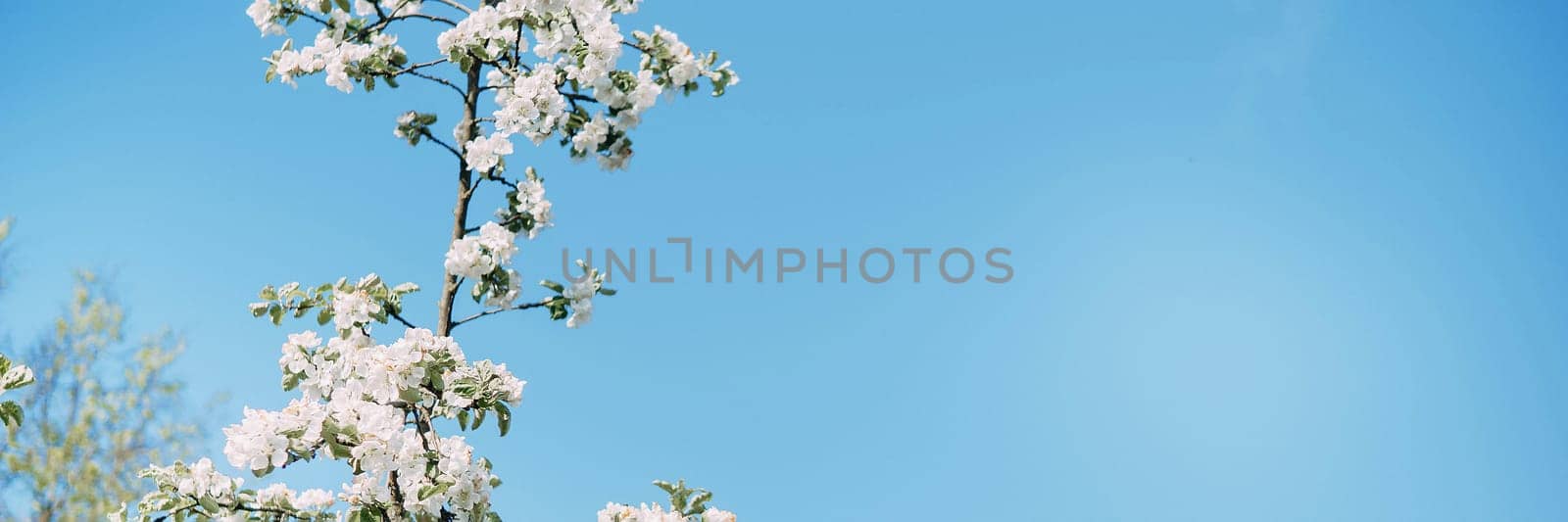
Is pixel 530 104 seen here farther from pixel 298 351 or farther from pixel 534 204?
pixel 298 351

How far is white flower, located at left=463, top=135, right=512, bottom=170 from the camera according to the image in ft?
15.1

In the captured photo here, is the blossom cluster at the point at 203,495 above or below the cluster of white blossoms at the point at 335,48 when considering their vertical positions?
below

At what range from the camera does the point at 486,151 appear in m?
4.62

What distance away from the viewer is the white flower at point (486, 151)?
15.1ft

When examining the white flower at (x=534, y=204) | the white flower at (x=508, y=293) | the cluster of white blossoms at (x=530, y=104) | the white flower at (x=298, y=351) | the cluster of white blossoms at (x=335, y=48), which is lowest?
the white flower at (x=298, y=351)

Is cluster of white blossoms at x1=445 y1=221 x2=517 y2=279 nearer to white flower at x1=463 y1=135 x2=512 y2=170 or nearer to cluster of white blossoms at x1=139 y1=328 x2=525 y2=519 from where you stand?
white flower at x1=463 y1=135 x2=512 y2=170

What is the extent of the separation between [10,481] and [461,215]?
8.17 meters

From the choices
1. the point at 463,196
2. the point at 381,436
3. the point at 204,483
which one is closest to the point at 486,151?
the point at 463,196

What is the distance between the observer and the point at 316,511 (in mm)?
4117

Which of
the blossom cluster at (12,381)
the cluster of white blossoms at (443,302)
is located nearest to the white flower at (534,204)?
the cluster of white blossoms at (443,302)

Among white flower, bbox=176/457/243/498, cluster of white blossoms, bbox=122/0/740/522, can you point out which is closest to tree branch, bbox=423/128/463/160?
cluster of white blossoms, bbox=122/0/740/522

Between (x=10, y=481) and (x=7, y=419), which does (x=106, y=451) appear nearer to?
(x=10, y=481)

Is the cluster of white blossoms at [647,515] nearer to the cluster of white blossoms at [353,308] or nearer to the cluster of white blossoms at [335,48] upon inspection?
the cluster of white blossoms at [353,308]

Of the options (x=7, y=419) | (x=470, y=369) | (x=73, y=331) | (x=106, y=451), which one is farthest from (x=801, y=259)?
(x=73, y=331)
